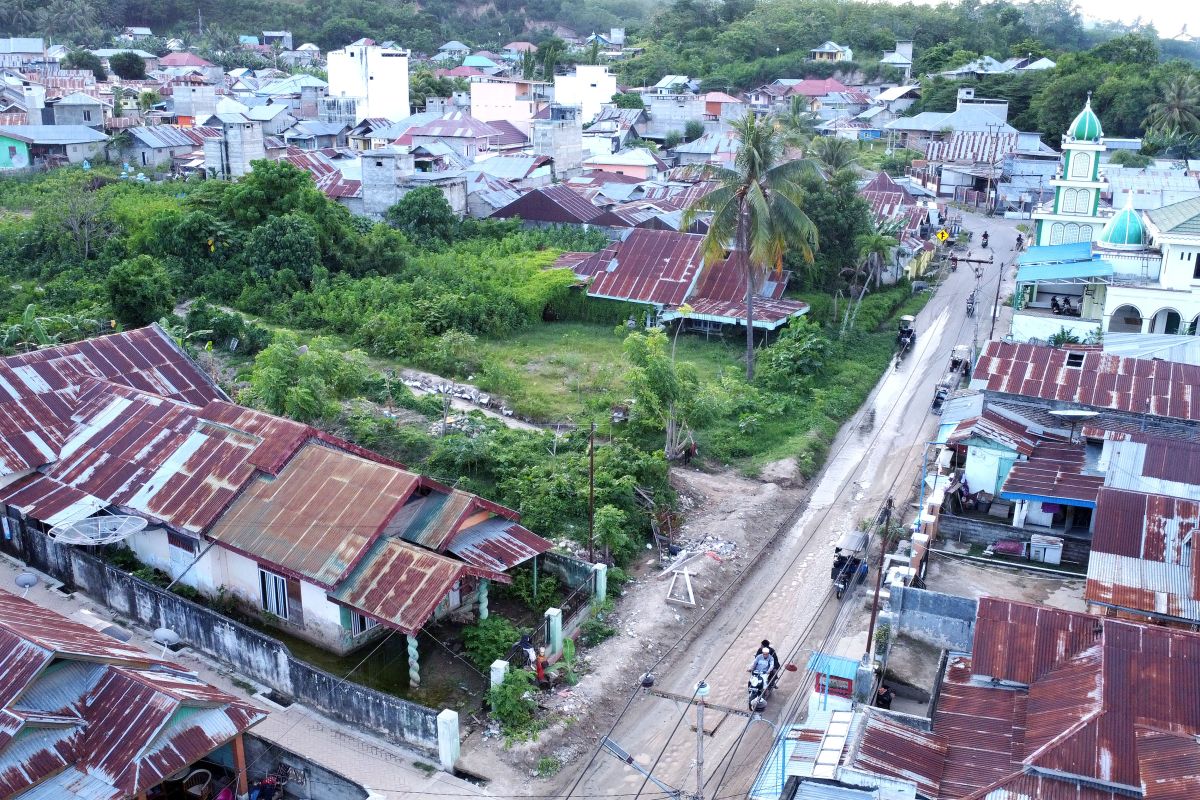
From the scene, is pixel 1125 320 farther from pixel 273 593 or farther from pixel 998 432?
pixel 273 593

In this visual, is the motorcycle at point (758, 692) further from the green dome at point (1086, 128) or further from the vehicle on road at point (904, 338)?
the green dome at point (1086, 128)

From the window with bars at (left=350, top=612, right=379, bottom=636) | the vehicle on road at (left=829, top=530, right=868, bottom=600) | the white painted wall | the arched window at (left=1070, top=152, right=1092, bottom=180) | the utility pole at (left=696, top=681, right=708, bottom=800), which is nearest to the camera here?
the utility pole at (left=696, top=681, right=708, bottom=800)

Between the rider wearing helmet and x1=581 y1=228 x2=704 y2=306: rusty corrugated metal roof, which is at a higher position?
x1=581 y1=228 x2=704 y2=306: rusty corrugated metal roof

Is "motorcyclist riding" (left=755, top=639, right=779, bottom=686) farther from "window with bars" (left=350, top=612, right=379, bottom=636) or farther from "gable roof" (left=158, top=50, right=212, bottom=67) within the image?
"gable roof" (left=158, top=50, right=212, bottom=67)

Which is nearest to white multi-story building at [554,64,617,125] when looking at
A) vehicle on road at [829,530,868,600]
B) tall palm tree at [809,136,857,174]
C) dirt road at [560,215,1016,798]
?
tall palm tree at [809,136,857,174]

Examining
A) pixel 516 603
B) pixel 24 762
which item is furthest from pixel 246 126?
pixel 24 762

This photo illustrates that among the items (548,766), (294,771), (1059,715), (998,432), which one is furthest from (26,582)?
(998,432)
